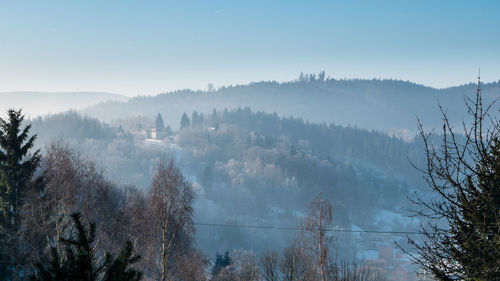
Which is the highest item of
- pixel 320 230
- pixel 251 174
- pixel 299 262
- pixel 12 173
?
pixel 12 173

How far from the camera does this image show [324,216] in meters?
14.5

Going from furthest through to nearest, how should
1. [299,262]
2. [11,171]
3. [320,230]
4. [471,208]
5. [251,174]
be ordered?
[251,174], [11,171], [299,262], [320,230], [471,208]

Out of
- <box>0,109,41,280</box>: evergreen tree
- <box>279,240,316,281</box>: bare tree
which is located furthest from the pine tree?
<box>279,240,316,281</box>: bare tree

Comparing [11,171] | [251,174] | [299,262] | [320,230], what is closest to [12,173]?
[11,171]

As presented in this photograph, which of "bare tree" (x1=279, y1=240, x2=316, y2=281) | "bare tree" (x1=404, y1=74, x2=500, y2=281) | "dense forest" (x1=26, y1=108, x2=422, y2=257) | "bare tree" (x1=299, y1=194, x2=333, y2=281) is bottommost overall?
"dense forest" (x1=26, y1=108, x2=422, y2=257)

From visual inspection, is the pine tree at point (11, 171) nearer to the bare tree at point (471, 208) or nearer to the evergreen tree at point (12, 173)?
the evergreen tree at point (12, 173)

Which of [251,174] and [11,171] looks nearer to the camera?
[11,171]

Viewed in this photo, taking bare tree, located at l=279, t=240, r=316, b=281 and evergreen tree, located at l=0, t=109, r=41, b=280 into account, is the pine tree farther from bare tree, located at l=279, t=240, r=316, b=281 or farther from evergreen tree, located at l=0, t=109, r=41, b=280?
bare tree, located at l=279, t=240, r=316, b=281

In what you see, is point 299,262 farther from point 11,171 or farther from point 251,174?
point 251,174

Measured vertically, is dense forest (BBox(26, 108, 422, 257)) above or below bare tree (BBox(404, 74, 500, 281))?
below

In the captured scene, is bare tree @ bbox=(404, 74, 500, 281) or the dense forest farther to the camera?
the dense forest

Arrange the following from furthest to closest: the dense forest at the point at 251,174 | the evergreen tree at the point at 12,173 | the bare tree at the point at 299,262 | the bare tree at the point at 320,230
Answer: the dense forest at the point at 251,174
the evergreen tree at the point at 12,173
the bare tree at the point at 299,262
the bare tree at the point at 320,230

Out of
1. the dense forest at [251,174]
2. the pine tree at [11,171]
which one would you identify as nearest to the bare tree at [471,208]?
the pine tree at [11,171]

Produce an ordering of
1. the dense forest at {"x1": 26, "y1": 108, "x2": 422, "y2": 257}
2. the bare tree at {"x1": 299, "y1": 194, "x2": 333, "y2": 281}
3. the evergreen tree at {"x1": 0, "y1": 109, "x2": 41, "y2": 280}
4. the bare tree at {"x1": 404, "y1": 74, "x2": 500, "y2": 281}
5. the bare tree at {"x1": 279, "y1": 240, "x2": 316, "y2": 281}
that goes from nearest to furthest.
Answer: the bare tree at {"x1": 404, "y1": 74, "x2": 500, "y2": 281}
the bare tree at {"x1": 299, "y1": 194, "x2": 333, "y2": 281}
the bare tree at {"x1": 279, "y1": 240, "x2": 316, "y2": 281}
the evergreen tree at {"x1": 0, "y1": 109, "x2": 41, "y2": 280}
the dense forest at {"x1": 26, "y1": 108, "x2": 422, "y2": 257}
